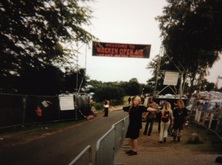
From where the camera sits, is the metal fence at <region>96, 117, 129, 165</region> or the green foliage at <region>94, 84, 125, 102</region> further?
the green foliage at <region>94, 84, 125, 102</region>

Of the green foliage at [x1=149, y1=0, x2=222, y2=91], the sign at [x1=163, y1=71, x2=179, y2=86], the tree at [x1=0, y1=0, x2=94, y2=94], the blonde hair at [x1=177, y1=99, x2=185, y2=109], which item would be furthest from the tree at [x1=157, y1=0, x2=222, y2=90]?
the blonde hair at [x1=177, y1=99, x2=185, y2=109]

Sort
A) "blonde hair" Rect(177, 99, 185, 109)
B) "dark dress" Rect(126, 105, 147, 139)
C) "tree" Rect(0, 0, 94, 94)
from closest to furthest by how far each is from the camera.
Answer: "dark dress" Rect(126, 105, 147, 139)
"blonde hair" Rect(177, 99, 185, 109)
"tree" Rect(0, 0, 94, 94)

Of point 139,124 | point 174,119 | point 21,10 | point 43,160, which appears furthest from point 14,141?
point 21,10

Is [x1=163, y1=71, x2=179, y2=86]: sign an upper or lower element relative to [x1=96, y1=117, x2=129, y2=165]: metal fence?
upper

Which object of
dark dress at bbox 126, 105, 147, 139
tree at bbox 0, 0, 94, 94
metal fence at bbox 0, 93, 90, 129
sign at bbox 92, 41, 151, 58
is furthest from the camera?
sign at bbox 92, 41, 151, 58

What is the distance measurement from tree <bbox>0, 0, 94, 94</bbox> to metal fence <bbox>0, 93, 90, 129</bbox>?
222 centimetres

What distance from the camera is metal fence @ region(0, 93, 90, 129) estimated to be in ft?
51.9

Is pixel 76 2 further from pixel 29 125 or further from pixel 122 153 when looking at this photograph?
pixel 122 153

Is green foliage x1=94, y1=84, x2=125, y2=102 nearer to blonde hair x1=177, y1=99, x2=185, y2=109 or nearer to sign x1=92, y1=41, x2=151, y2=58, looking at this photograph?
sign x1=92, y1=41, x2=151, y2=58

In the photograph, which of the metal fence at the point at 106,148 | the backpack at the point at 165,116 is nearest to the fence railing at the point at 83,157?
the metal fence at the point at 106,148

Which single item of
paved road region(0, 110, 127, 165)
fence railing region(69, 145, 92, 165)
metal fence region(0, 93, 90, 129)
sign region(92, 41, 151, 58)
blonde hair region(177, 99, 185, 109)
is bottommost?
paved road region(0, 110, 127, 165)

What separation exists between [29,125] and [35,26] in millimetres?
6172

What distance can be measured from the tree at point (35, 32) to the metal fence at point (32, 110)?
87.4 inches

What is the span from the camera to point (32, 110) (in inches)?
734
